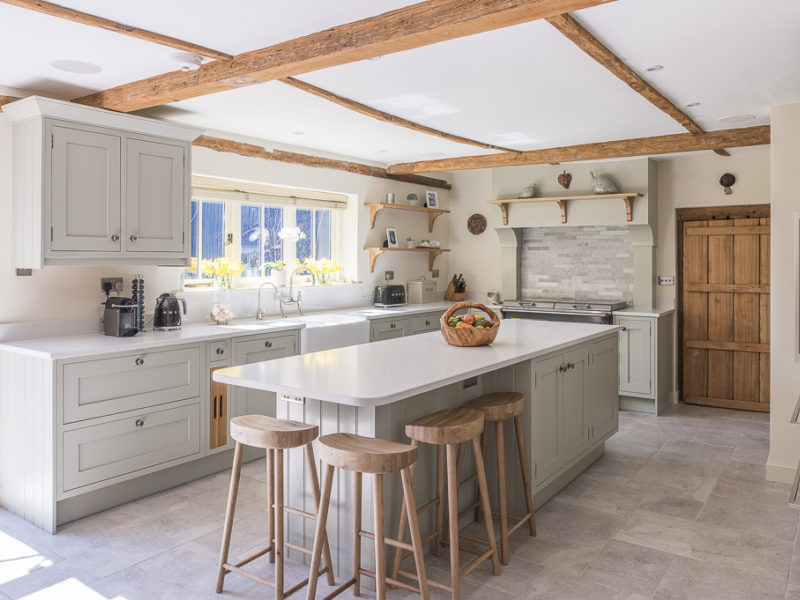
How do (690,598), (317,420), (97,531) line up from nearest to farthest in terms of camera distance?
(690,598)
(317,420)
(97,531)

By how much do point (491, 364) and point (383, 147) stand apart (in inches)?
122

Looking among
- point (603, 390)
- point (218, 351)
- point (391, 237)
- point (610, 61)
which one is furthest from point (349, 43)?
point (391, 237)

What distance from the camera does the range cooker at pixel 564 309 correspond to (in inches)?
229

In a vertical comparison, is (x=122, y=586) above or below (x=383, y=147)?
below

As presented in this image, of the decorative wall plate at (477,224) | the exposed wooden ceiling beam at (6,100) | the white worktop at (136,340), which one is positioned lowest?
the white worktop at (136,340)

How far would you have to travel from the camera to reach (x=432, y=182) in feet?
23.5

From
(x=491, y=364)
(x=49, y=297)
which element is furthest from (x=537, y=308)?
(x=49, y=297)

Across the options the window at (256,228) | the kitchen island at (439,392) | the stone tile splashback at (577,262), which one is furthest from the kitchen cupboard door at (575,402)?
the window at (256,228)

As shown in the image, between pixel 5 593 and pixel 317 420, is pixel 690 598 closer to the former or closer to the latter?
pixel 317 420

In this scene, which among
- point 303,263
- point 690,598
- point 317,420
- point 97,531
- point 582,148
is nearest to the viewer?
point 690,598

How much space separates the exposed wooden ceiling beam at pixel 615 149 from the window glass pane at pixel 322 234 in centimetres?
92

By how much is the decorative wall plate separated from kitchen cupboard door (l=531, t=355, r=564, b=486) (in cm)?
372

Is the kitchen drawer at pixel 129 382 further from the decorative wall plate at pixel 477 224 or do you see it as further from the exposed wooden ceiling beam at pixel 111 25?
the decorative wall plate at pixel 477 224

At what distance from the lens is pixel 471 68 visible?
3295mm
